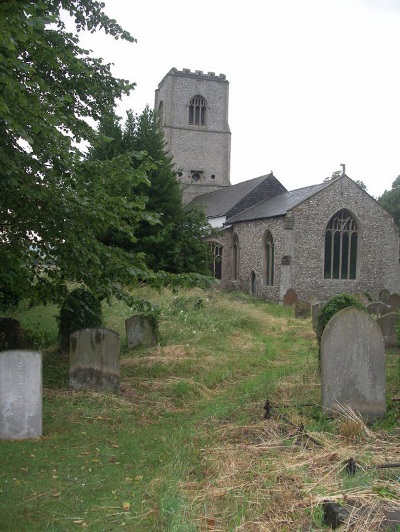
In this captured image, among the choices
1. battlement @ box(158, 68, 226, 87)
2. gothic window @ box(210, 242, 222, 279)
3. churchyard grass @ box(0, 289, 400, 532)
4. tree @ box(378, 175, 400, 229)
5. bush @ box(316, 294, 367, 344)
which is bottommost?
churchyard grass @ box(0, 289, 400, 532)

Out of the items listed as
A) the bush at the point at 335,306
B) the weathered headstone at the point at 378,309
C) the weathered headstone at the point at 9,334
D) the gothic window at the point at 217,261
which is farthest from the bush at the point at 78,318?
the gothic window at the point at 217,261

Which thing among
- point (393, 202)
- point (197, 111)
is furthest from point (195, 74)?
point (393, 202)

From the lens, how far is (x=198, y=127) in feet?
140

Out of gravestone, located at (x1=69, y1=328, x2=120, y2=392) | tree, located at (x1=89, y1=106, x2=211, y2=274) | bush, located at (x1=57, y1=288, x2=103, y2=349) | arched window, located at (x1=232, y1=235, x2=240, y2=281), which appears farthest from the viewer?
arched window, located at (x1=232, y1=235, x2=240, y2=281)

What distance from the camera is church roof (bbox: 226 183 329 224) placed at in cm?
2689

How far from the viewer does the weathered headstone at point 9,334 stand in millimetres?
10484

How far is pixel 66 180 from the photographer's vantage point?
7281 millimetres

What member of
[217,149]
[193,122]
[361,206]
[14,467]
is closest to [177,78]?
[193,122]

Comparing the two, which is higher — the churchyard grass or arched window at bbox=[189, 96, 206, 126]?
arched window at bbox=[189, 96, 206, 126]

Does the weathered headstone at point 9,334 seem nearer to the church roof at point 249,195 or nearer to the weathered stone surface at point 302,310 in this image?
the weathered stone surface at point 302,310

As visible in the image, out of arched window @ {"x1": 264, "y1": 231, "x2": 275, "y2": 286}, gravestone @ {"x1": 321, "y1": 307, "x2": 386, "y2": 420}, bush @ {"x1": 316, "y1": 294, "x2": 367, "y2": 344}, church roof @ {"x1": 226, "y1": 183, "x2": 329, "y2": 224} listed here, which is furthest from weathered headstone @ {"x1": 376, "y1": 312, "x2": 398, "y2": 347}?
arched window @ {"x1": 264, "y1": 231, "x2": 275, "y2": 286}

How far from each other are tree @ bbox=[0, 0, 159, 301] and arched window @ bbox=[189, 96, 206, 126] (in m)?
34.1

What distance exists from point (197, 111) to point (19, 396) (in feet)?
128

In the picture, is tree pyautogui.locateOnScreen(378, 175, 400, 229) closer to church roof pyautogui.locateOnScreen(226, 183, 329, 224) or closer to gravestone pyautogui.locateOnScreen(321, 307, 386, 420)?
church roof pyautogui.locateOnScreen(226, 183, 329, 224)
